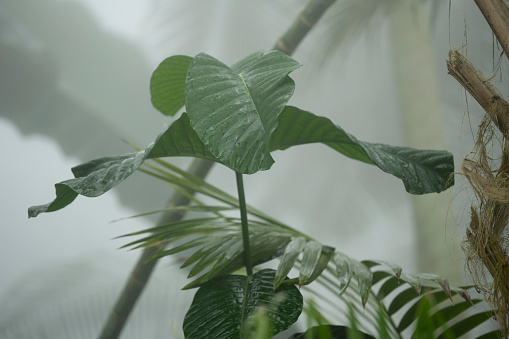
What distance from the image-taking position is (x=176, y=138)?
0.63 meters

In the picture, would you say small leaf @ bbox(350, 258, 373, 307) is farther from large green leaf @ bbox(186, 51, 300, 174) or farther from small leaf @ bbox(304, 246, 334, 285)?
large green leaf @ bbox(186, 51, 300, 174)

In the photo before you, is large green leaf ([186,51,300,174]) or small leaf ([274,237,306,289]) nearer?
large green leaf ([186,51,300,174])

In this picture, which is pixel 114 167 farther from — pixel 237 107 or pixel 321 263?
pixel 321 263

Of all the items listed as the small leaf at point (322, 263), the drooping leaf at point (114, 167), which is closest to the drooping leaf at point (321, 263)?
the small leaf at point (322, 263)

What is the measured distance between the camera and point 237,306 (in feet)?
1.95

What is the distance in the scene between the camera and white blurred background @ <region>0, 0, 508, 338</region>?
1.79m

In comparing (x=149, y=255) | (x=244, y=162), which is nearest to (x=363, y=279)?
(x=244, y=162)

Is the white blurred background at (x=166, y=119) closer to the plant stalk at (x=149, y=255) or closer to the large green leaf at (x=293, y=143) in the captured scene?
the plant stalk at (x=149, y=255)

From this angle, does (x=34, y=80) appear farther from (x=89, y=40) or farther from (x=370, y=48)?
(x=370, y=48)

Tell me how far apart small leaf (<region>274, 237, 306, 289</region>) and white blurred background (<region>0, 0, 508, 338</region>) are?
1.18 m

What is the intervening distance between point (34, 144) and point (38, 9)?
0.54 metres

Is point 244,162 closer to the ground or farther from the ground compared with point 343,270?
farther from the ground

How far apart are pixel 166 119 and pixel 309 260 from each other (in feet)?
4.85

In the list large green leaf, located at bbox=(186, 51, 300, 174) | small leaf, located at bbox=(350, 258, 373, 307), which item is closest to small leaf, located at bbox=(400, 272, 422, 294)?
small leaf, located at bbox=(350, 258, 373, 307)
